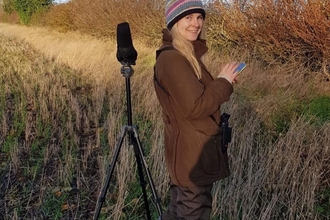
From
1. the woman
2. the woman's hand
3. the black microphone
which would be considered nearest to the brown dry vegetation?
the woman

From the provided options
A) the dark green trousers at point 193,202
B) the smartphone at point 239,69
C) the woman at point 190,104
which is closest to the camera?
the woman at point 190,104

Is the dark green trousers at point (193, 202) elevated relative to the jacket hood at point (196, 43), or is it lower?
lower

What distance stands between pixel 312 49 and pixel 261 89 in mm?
1613

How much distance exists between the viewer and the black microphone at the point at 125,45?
2338 mm

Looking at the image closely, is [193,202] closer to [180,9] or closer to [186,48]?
[186,48]

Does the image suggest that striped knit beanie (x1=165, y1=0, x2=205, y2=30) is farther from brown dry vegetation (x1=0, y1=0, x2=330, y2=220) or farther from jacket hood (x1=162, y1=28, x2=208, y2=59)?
brown dry vegetation (x1=0, y1=0, x2=330, y2=220)

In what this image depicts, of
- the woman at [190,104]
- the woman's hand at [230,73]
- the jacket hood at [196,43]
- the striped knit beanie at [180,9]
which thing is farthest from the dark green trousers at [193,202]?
the striped knit beanie at [180,9]

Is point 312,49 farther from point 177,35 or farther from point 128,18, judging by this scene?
point 128,18

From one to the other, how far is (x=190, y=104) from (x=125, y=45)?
703 millimetres

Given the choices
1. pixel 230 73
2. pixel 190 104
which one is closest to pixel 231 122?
pixel 230 73

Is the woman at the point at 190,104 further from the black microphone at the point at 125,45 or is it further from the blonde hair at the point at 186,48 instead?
the black microphone at the point at 125,45

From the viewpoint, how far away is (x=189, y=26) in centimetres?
215

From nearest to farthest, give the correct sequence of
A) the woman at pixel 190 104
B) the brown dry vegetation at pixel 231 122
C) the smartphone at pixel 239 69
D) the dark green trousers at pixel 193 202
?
the woman at pixel 190 104
the smartphone at pixel 239 69
the dark green trousers at pixel 193 202
the brown dry vegetation at pixel 231 122

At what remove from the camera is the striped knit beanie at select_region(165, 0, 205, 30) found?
2107mm
